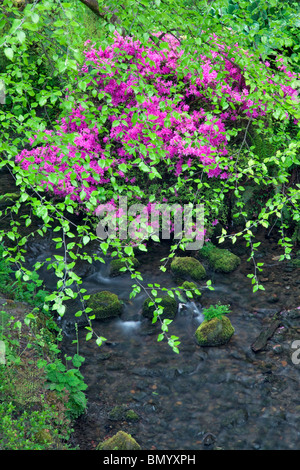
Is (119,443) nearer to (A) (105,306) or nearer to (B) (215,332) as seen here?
(B) (215,332)

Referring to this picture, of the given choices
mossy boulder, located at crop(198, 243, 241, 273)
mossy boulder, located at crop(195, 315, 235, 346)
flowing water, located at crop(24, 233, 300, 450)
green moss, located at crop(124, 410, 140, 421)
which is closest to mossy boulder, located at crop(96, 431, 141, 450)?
flowing water, located at crop(24, 233, 300, 450)

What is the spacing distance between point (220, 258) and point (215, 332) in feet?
8.27

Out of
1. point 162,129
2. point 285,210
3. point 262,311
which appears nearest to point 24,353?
Answer: point 262,311

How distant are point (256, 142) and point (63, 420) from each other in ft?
22.5

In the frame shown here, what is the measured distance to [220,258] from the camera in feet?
31.1

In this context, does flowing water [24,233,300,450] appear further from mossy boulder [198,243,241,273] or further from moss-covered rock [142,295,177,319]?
mossy boulder [198,243,241,273]

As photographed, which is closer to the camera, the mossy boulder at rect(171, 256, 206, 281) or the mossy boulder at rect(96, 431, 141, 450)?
the mossy boulder at rect(96, 431, 141, 450)

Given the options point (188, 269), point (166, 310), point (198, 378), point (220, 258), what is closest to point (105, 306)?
point (166, 310)

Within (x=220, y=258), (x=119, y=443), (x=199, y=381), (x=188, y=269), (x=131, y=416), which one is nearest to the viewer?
(x=119, y=443)

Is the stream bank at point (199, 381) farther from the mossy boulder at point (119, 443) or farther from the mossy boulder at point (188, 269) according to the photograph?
the mossy boulder at point (188, 269)

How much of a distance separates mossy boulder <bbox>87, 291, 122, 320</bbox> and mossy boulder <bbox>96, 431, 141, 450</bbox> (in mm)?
3140

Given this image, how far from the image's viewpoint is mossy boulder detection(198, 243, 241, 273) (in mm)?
9344

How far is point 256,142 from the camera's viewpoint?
9.59 metres
